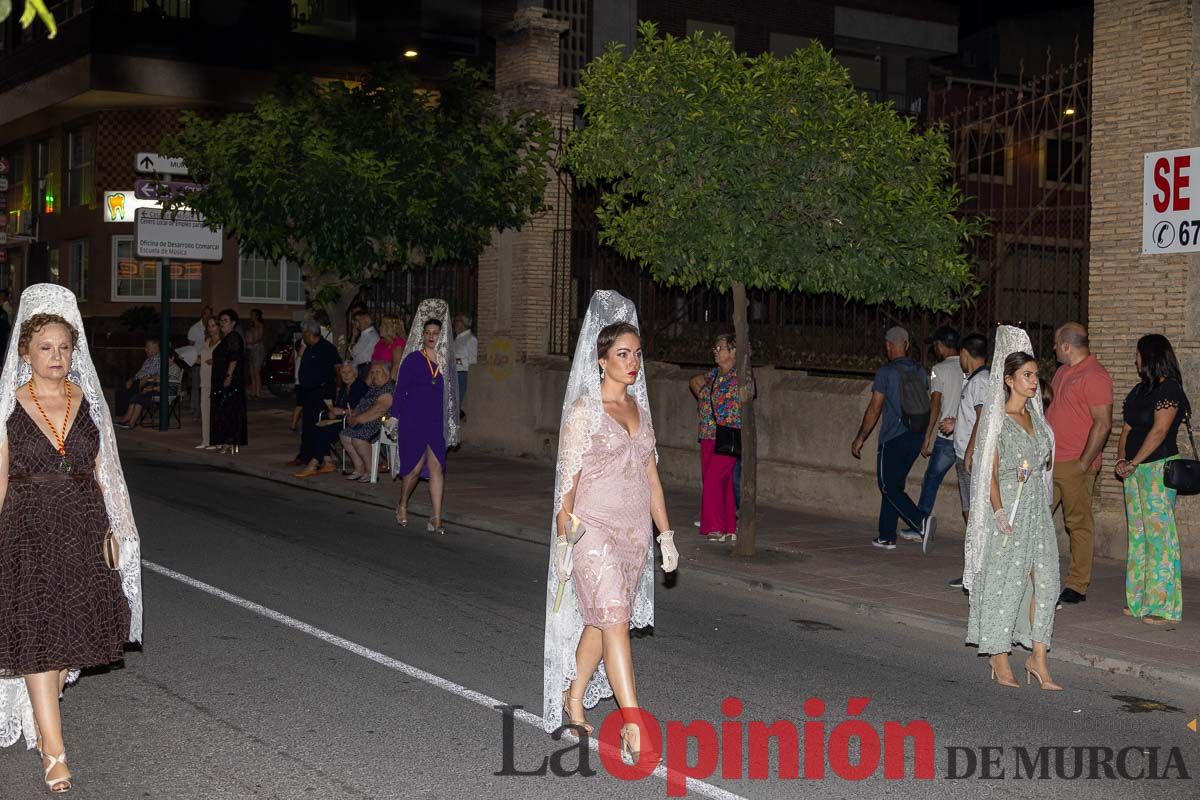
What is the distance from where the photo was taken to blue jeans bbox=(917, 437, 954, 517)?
12055mm

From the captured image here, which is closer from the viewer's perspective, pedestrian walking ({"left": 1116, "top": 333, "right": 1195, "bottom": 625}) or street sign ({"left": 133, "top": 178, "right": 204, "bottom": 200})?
pedestrian walking ({"left": 1116, "top": 333, "right": 1195, "bottom": 625})

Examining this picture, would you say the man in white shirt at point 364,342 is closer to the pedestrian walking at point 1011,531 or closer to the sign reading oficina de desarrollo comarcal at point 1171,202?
the sign reading oficina de desarrollo comarcal at point 1171,202

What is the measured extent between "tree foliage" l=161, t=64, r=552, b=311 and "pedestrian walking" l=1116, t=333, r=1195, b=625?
10150mm

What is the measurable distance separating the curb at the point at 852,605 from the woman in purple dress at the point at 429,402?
718 mm

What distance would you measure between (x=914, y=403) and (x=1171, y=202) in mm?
2661

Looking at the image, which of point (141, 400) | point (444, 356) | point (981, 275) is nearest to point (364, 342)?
point (444, 356)

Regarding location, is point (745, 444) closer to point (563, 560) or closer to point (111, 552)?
point (563, 560)

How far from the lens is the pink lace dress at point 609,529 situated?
6168 mm

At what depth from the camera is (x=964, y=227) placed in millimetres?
11117

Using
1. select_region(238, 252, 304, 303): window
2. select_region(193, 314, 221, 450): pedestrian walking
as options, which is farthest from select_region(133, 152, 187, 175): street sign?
select_region(238, 252, 304, 303): window

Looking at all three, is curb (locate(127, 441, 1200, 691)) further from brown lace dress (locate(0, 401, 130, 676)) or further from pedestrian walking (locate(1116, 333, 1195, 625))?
brown lace dress (locate(0, 401, 130, 676))

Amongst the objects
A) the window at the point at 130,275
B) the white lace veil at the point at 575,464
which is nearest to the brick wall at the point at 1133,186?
the white lace veil at the point at 575,464

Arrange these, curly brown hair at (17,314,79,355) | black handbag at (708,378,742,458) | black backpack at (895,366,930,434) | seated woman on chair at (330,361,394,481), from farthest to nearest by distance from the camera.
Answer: seated woman on chair at (330,361,394,481) < black handbag at (708,378,742,458) < black backpack at (895,366,930,434) < curly brown hair at (17,314,79,355)

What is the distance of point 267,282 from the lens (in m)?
35.6
